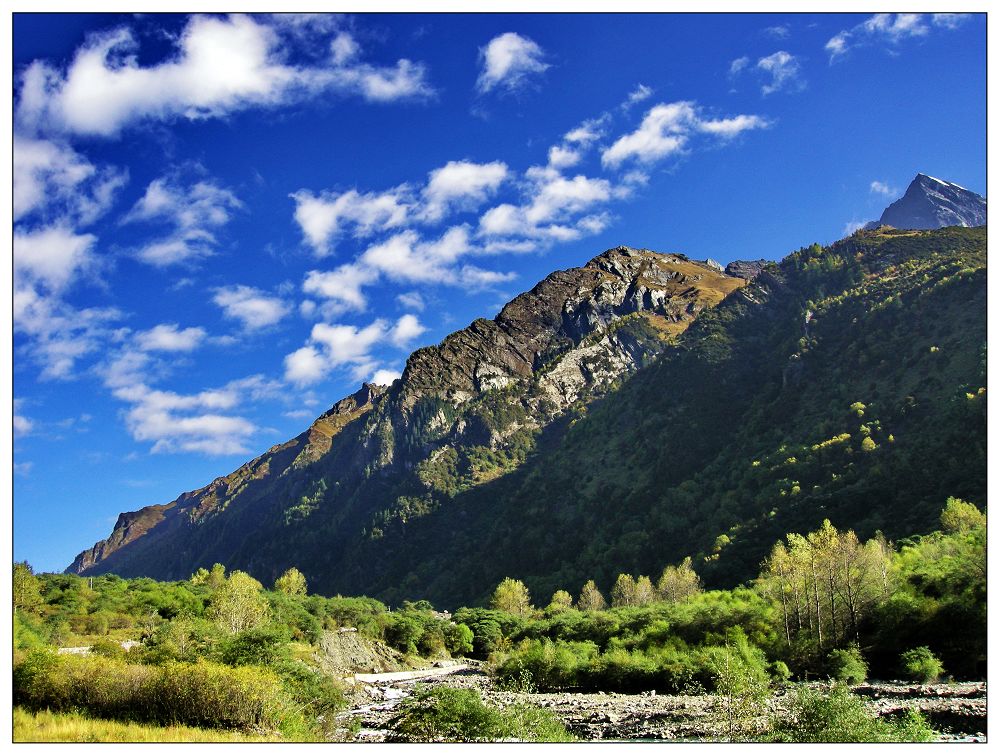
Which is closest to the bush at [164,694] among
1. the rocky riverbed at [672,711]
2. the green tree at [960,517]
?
the rocky riverbed at [672,711]

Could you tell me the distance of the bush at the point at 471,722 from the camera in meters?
26.4

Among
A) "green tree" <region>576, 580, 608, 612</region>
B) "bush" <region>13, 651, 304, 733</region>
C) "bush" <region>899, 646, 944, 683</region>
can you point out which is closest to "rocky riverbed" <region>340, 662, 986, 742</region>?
"bush" <region>899, 646, 944, 683</region>

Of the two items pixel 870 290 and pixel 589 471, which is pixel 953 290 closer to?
pixel 870 290

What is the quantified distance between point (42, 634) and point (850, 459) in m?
116

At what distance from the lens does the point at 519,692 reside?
55.2 m

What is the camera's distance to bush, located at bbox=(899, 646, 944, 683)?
146 ft

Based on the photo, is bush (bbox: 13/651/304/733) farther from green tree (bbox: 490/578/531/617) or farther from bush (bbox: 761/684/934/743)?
green tree (bbox: 490/578/531/617)

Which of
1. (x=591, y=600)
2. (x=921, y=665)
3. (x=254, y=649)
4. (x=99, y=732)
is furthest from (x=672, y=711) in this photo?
(x=591, y=600)

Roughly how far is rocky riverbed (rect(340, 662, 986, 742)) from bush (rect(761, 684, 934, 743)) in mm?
4856

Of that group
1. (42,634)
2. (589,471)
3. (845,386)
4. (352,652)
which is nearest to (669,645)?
(352,652)

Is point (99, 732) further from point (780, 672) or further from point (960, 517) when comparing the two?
point (960, 517)

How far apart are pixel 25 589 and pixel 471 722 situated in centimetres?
7192

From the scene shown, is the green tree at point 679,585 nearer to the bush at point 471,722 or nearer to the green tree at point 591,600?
the green tree at point 591,600

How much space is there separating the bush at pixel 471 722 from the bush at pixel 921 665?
96.3 ft
